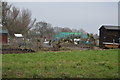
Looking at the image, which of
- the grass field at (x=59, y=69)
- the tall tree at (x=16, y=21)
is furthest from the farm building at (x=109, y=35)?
the grass field at (x=59, y=69)

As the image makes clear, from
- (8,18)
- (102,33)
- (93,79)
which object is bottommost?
(93,79)

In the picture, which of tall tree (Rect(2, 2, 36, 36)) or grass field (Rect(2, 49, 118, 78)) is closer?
grass field (Rect(2, 49, 118, 78))

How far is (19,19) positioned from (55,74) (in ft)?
140

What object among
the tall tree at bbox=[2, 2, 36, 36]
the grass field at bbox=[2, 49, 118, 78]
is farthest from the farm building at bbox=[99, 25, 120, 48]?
the grass field at bbox=[2, 49, 118, 78]

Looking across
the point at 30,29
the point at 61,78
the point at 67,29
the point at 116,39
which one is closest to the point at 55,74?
the point at 61,78

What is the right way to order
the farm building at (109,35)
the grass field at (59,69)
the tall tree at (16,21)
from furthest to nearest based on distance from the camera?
the tall tree at (16,21), the farm building at (109,35), the grass field at (59,69)

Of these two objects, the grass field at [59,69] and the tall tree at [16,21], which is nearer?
the grass field at [59,69]

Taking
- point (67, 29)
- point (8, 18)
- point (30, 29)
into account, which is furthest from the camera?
point (67, 29)

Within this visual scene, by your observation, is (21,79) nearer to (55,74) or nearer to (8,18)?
(55,74)

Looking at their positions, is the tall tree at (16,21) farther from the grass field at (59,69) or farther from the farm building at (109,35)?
the grass field at (59,69)

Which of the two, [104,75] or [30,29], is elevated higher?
[30,29]

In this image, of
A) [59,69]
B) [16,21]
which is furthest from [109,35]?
[59,69]

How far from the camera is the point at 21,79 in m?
5.85

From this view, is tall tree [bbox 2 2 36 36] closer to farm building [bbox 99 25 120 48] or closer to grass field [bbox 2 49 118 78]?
farm building [bbox 99 25 120 48]
